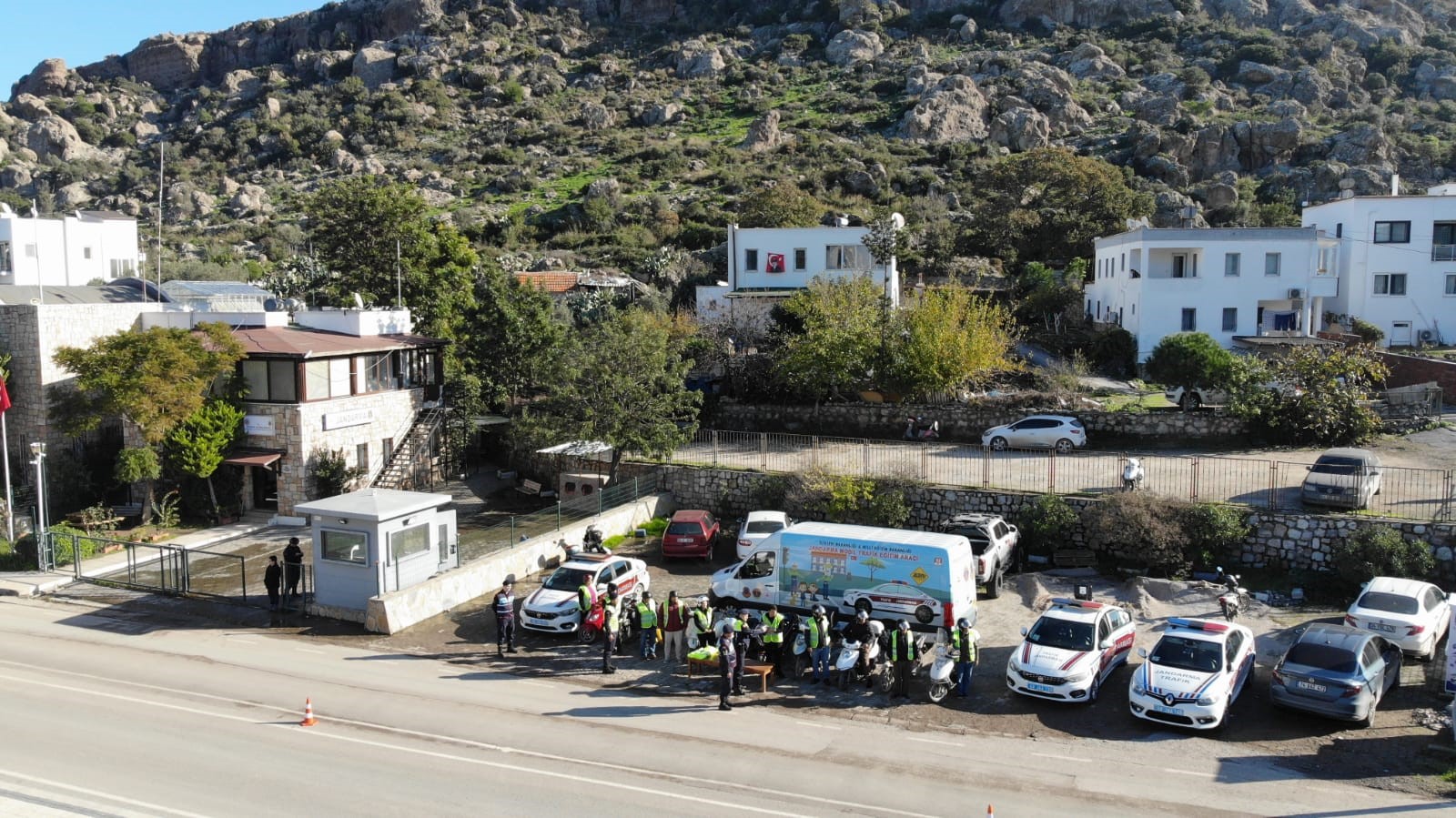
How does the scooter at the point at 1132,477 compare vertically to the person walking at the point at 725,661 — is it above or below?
above

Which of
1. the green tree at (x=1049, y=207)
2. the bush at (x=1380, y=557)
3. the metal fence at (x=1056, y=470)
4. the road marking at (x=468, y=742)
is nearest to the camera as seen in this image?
the road marking at (x=468, y=742)

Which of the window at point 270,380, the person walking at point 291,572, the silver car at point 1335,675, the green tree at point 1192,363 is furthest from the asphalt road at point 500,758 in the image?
the green tree at point 1192,363

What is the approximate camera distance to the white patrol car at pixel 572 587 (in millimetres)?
20297

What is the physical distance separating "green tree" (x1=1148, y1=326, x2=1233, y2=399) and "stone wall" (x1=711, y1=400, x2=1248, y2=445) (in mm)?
1318

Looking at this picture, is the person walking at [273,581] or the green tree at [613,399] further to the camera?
the green tree at [613,399]

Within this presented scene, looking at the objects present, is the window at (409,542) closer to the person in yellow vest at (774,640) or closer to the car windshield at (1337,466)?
the person in yellow vest at (774,640)

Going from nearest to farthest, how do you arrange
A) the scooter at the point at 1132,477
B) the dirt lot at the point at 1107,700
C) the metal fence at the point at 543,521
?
the dirt lot at the point at 1107,700 < the metal fence at the point at 543,521 < the scooter at the point at 1132,477

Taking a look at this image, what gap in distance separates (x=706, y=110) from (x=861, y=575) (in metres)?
104

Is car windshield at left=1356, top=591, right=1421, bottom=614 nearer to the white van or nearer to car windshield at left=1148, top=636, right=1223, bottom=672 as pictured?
car windshield at left=1148, top=636, right=1223, bottom=672

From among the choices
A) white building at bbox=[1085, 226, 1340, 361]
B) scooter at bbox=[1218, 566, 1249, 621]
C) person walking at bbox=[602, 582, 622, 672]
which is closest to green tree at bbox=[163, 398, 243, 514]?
person walking at bbox=[602, 582, 622, 672]

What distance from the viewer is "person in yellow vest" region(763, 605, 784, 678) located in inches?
719

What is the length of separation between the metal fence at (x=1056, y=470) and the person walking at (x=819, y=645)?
32.1 feet

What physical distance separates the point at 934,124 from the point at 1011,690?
9111 centimetres

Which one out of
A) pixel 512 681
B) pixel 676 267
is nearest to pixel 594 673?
pixel 512 681
